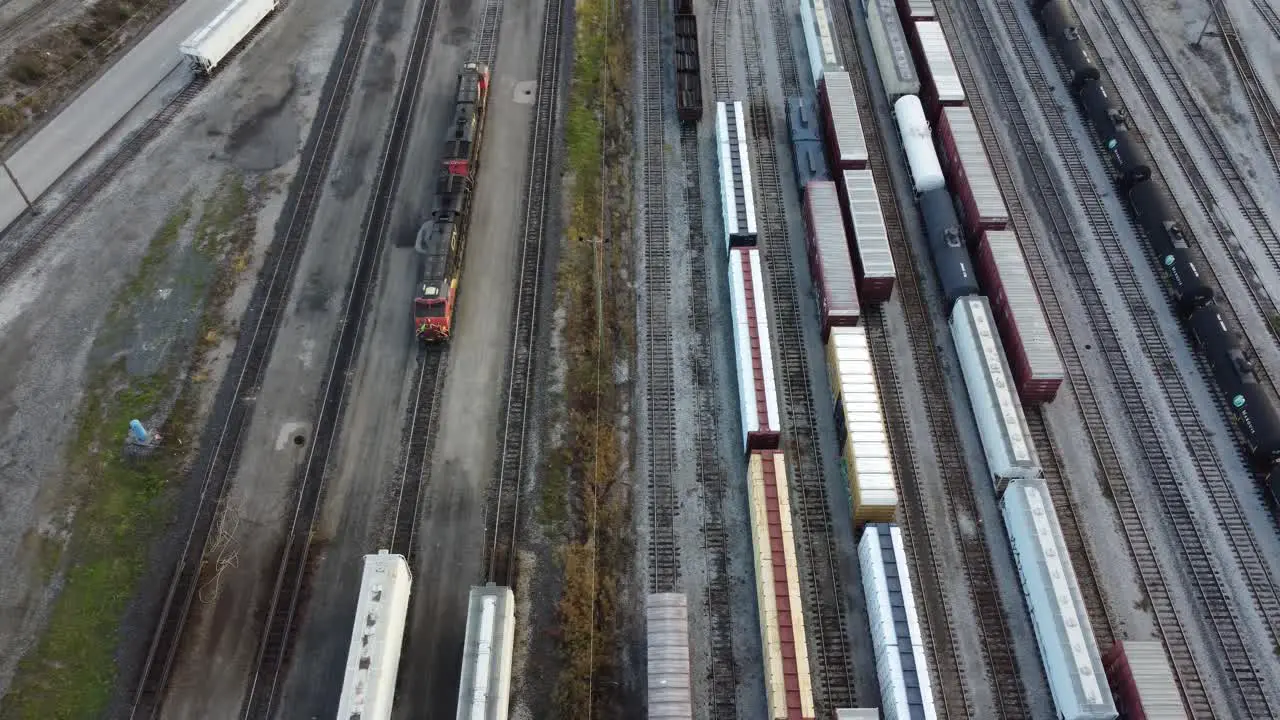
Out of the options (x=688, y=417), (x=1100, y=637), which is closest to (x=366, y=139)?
(x=688, y=417)

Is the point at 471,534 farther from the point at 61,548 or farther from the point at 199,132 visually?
the point at 199,132

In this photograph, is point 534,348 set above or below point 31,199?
below

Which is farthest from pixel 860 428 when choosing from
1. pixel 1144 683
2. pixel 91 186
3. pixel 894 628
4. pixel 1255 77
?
pixel 91 186

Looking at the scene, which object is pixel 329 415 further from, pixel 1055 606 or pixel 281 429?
pixel 1055 606

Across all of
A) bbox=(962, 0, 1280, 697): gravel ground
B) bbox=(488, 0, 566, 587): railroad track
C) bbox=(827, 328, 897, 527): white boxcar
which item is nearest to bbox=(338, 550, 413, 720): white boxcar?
bbox=(488, 0, 566, 587): railroad track

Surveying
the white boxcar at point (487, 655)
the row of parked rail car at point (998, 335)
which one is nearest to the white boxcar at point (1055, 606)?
the row of parked rail car at point (998, 335)

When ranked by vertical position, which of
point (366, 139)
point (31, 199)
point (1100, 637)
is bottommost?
point (1100, 637)
